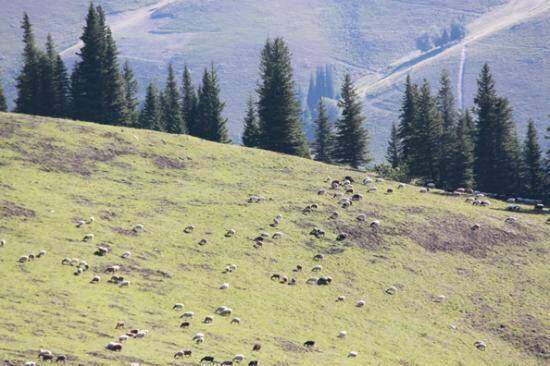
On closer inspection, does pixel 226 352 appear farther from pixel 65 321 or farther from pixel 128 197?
pixel 128 197

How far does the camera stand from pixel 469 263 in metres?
78.2

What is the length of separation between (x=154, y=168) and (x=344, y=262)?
25.9 m

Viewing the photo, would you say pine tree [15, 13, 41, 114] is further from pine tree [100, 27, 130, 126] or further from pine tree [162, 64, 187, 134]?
pine tree [162, 64, 187, 134]

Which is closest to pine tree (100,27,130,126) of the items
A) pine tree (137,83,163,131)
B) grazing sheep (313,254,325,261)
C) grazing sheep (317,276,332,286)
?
pine tree (137,83,163,131)

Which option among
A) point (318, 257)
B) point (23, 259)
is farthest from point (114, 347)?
point (318, 257)

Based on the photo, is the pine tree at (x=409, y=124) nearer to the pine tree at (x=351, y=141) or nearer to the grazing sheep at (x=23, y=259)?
the pine tree at (x=351, y=141)

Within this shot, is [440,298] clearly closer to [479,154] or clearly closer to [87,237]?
[87,237]

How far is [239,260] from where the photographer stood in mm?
70875

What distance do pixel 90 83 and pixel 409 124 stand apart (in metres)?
42.6

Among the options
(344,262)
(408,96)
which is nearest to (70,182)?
(344,262)

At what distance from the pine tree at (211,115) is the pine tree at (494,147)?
3562 centimetres

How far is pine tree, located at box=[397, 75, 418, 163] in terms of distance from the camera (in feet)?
384

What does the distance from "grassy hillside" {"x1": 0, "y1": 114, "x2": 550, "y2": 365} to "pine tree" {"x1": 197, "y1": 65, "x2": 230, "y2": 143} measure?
24725 millimetres

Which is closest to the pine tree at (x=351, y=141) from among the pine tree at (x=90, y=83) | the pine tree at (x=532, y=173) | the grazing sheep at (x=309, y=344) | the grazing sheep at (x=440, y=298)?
the pine tree at (x=532, y=173)
